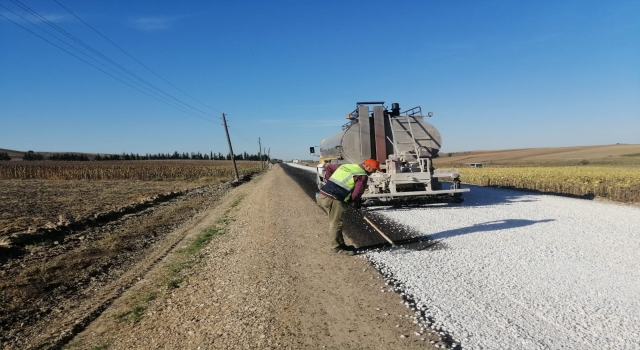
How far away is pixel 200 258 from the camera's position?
659cm

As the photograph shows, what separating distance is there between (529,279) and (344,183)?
3.02m

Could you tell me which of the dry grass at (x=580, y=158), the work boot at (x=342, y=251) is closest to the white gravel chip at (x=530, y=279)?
the work boot at (x=342, y=251)

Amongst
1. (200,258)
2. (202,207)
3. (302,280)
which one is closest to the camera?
(302,280)

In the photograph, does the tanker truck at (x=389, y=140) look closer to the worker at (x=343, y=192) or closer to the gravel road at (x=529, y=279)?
the gravel road at (x=529, y=279)

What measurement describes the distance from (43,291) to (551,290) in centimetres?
635

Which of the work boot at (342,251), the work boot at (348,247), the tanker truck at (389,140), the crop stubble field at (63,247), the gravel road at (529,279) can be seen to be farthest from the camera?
the tanker truck at (389,140)

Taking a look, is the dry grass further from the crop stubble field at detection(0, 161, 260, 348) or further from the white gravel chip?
the crop stubble field at detection(0, 161, 260, 348)

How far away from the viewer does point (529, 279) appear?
15.5ft

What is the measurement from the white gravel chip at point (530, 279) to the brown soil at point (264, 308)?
51 cm

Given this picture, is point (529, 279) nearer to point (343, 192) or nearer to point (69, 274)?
point (343, 192)

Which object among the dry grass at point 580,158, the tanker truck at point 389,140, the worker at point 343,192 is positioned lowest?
the dry grass at point 580,158

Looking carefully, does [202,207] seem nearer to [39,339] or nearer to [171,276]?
[171,276]

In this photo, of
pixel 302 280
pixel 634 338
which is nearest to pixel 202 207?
pixel 302 280

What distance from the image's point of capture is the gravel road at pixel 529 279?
3369 mm
